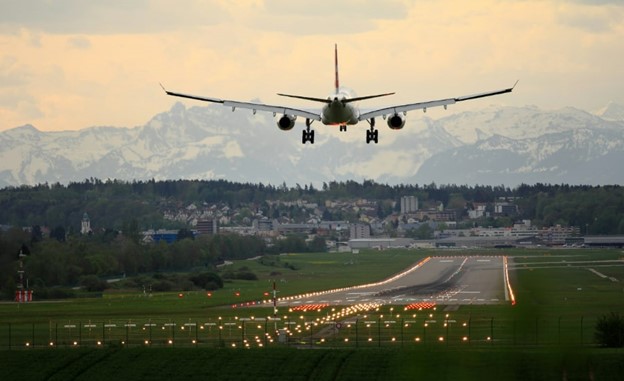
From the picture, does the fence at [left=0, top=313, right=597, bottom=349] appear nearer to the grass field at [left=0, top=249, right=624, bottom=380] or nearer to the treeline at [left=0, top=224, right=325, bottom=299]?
the grass field at [left=0, top=249, right=624, bottom=380]

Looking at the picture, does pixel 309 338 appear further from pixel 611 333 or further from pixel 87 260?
pixel 87 260

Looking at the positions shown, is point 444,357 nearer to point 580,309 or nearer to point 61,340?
point 61,340

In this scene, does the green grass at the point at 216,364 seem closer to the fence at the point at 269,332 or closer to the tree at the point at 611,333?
the fence at the point at 269,332

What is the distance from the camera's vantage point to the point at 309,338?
255ft

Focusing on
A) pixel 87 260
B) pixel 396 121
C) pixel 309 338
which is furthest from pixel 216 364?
pixel 87 260

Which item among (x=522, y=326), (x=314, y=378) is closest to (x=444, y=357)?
(x=522, y=326)

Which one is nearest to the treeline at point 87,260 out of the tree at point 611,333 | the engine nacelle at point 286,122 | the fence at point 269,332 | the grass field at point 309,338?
the grass field at point 309,338

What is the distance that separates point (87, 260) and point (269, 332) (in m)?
68.8

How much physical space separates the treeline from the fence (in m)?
36.1

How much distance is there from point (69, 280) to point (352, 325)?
57.3 meters

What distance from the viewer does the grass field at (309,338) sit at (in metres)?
27.3

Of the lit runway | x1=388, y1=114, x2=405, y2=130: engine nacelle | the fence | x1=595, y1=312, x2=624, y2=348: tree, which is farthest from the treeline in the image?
x1=595, y1=312, x2=624, y2=348: tree

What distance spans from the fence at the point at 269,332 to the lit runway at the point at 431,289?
50.1 feet

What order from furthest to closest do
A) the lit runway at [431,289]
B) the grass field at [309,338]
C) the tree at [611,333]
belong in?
→ the lit runway at [431,289]
the tree at [611,333]
the grass field at [309,338]
